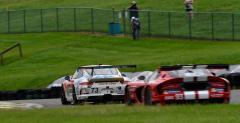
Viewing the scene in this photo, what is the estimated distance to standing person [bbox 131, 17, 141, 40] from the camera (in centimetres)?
5128

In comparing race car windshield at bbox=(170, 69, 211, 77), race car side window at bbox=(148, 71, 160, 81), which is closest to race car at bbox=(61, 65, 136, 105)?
race car side window at bbox=(148, 71, 160, 81)

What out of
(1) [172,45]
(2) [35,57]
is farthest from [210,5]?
(2) [35,57]

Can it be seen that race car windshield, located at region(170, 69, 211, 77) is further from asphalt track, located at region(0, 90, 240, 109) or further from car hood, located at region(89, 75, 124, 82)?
car hood, located at region(89, 75, 124, 82)

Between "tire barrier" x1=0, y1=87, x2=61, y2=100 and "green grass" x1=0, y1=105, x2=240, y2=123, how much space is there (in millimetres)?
14597

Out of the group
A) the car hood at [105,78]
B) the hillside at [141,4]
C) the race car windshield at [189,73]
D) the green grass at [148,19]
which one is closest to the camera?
the race car windshield at [189,73]

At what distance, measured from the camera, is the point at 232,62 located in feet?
130

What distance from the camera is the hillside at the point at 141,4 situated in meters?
64.4

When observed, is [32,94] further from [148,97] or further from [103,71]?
[148,97]

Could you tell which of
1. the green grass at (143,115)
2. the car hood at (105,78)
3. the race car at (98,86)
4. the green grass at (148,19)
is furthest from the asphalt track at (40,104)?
the green grass at (148,19)

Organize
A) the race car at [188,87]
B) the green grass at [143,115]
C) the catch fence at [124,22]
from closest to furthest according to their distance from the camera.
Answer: the green grass at [143,115] → the race car at [188,87] → the catch fence at [124,22]

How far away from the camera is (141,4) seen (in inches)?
2795

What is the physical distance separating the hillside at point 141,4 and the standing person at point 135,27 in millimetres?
10394

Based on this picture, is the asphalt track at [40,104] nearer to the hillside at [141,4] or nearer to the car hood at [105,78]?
the car hood at [105,78]

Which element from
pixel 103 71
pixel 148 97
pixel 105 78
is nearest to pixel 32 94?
pixel 103 71
